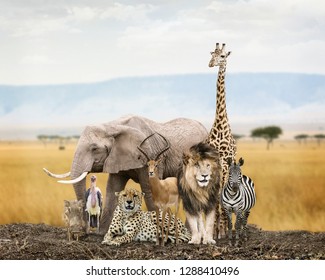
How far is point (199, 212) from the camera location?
920cm

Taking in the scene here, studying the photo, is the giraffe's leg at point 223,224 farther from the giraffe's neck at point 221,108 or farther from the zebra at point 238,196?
the giraffe's neck at point 221,108

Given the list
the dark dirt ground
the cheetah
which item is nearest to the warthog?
the dark dirt ground

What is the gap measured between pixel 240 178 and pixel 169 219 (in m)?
0.90

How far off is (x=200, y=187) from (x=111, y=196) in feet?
6.13

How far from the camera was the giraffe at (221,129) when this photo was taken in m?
9.91

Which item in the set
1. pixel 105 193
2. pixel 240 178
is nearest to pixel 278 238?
pixel 240 178

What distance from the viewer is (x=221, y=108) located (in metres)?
10.1

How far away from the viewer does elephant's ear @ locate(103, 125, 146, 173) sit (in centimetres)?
997

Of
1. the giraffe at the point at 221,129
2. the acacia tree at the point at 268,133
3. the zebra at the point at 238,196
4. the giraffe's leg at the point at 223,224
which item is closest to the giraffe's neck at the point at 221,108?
the giraffe at the point at 221,129

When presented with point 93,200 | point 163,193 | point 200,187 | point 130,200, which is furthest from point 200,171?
point 93,200

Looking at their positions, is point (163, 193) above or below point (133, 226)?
above

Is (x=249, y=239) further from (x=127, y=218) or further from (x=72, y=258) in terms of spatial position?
(x=72, y=258)

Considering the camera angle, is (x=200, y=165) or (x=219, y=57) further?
(x=219, y=57)

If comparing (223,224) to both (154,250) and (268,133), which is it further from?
(268,133)
